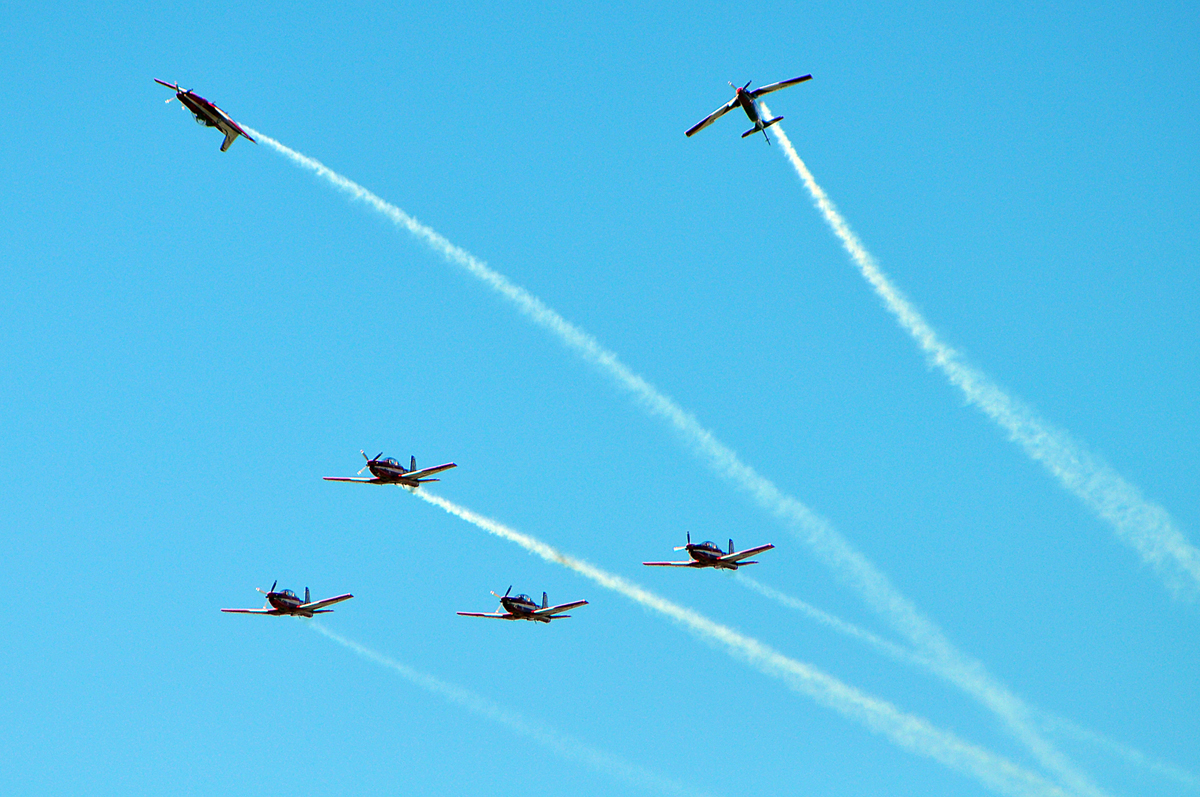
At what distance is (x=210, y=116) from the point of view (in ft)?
320

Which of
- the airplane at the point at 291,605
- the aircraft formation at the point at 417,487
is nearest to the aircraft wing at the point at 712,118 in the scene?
the aircraft formation at the point at 417,487

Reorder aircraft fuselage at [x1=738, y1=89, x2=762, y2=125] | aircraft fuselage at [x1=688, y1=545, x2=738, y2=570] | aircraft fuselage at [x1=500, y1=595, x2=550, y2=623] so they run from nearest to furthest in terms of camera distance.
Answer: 1. aircraft fuselage at [x1=738, y1=89, x2=762, y2=125]
2. aircraft fuselage at [x1=688, y1=545, x2=738, y2=570]
3. aircraft fuselage at [x1=500, y1=595, x2=550, y2=623]

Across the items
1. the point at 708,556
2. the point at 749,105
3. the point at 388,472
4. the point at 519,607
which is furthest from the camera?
the point at 519,607

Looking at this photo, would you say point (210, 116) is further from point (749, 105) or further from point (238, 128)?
point (749, 105)

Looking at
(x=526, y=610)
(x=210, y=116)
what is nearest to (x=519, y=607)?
(x=526, y=610)

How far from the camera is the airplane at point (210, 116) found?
9588 centimetres

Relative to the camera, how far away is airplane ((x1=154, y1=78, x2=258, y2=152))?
9588 cm

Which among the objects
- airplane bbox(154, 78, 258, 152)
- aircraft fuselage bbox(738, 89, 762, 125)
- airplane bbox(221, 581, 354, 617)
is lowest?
airplane bbox(221, 581, 354, 617)

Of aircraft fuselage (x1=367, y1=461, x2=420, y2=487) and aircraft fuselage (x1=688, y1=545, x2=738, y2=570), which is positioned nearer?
aircraft fuselage (x1=688, y1=545, x2=738, y2=570)

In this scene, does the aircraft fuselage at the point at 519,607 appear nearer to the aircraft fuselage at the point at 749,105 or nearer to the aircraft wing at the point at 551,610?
the aircraft wing at the point at 551,610

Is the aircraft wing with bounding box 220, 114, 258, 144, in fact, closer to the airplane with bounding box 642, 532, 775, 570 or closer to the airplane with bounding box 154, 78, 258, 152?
the airplane with bounding box 154, 78, 258, 152

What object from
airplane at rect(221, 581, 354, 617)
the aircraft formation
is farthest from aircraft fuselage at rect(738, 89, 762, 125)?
airplane at rect(221, 581, 354, 617)

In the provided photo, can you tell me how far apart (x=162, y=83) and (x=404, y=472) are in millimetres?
33731

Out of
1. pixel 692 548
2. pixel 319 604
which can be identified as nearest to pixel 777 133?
pixel 692 548
